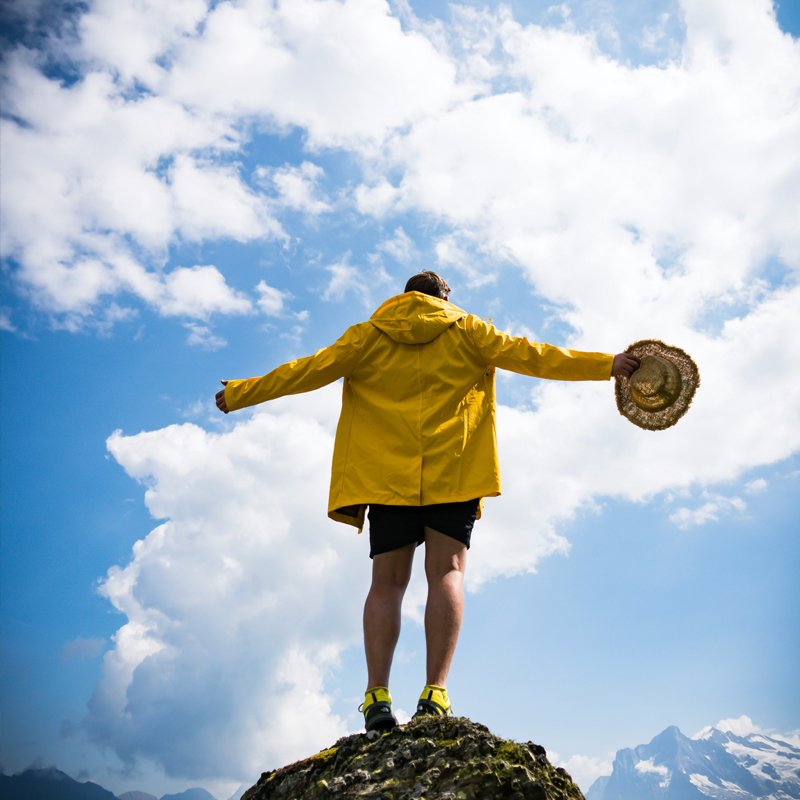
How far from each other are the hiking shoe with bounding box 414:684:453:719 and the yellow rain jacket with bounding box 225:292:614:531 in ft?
3.92

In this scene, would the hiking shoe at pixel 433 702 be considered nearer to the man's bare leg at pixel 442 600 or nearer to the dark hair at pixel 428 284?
the man's bare leg at pixel 442 600

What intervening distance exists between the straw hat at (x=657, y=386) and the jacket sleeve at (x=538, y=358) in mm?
234

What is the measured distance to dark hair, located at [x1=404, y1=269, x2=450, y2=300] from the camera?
211 inches

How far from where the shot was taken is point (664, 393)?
4.96 m

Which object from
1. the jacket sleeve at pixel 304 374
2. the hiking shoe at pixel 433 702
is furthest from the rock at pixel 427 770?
the jacket sleeve at pixel 304 374

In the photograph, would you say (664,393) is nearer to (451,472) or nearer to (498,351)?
(498,351)

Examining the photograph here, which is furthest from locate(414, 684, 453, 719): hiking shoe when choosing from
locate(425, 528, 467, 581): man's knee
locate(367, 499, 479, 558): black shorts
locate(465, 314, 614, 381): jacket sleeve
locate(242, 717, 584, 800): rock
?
locate(465, 314, 614, 381): jacket sleeve

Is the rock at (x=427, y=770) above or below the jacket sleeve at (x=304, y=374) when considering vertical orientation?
below

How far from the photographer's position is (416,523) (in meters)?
4.59

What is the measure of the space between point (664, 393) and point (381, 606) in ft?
8.72

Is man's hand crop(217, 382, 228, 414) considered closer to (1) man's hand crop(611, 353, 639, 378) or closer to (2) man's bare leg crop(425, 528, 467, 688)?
(2) man's bare leg crop(425, 528, 467, 688)

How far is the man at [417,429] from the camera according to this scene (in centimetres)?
430

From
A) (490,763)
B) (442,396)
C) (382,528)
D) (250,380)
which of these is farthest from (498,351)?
(490,763)

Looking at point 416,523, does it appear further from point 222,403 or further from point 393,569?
point 222,403
